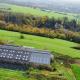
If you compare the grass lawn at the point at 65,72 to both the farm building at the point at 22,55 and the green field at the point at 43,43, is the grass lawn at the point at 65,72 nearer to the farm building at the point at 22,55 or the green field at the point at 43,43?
the farm building at the point at 22,55

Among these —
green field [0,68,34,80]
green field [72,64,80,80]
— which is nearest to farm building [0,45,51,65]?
green field [72,64,80,80]

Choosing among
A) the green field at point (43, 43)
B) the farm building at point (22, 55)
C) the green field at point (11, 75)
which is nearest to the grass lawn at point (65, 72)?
the farm building at point (22, 55)

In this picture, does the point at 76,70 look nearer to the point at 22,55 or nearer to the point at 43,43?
the point at 22,55

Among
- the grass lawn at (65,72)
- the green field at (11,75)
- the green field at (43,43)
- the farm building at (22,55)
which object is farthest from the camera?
the green field at (43,43)

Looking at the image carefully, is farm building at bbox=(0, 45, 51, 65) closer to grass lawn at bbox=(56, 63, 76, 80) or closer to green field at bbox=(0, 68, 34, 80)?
grass lawn at bbox=(56, 63, 76, 80)

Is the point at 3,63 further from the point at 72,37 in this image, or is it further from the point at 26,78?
the point at 72,37

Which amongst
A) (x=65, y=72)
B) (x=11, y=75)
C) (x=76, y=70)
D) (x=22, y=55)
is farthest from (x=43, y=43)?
(x=11, y=75)

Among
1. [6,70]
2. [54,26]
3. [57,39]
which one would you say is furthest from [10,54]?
[54,26]
